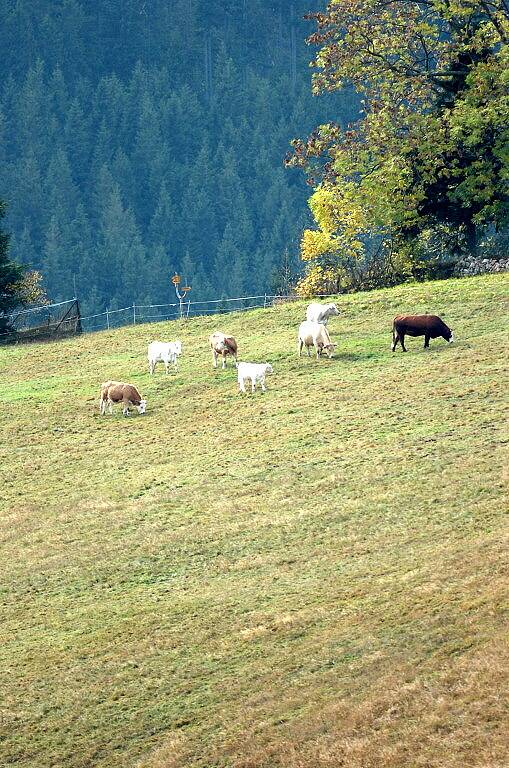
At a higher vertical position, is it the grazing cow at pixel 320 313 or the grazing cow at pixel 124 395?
the grazing cow at pixel 320 313

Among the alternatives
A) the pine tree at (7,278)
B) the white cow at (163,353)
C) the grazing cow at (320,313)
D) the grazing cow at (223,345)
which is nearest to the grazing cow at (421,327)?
the grazing cow at (223,345)

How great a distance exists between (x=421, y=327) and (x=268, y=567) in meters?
17.6

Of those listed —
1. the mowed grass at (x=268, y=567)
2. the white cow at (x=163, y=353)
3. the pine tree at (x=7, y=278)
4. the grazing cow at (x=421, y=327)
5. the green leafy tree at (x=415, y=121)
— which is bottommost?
the mowed grass at (x=268, y=567)

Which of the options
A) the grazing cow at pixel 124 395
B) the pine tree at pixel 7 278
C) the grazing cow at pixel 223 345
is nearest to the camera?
the grazing cow at pixel 124 395

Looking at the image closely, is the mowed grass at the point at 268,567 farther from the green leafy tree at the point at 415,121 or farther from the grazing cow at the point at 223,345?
the green leafy tree at the point at 415,121

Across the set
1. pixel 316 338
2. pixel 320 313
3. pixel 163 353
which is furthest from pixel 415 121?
pixel 163 353

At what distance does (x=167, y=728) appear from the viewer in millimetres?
20750

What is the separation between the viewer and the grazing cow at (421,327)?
42.8m

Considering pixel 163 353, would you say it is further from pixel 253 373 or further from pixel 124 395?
pixel 253 373

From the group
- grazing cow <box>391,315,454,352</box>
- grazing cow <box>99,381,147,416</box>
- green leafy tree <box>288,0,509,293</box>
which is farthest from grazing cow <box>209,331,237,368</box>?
green leafy tree <box>288,0,509,293</box>

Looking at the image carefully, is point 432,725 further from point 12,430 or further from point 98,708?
point 12,430

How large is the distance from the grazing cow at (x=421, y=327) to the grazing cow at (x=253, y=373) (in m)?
4.42

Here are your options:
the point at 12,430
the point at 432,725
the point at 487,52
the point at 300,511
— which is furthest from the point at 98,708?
the point at 487,52

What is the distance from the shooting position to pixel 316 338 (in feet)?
145
